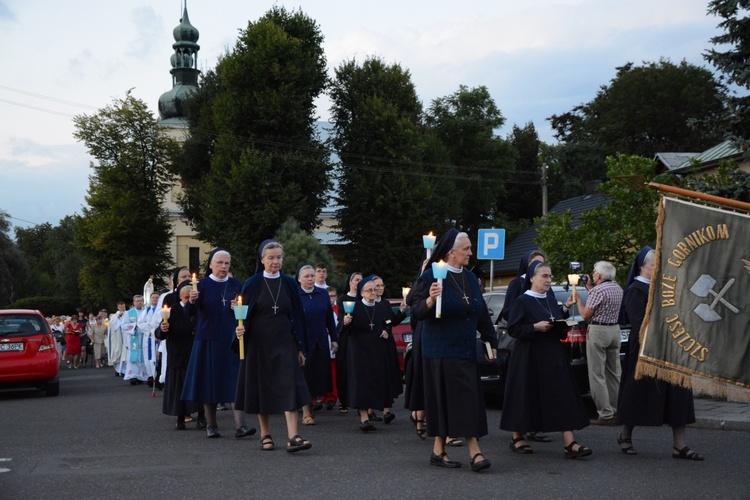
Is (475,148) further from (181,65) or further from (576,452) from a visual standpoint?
(576,452)

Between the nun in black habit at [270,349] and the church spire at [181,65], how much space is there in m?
73.1

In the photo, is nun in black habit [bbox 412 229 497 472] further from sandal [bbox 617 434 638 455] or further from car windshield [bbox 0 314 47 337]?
car windshield [bbox 0 314 47 337]

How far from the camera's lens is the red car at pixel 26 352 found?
63.1 ft

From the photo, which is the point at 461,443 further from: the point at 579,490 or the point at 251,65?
the point at 251,65

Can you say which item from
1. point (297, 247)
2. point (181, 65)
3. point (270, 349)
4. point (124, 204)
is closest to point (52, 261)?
point (181, 65)

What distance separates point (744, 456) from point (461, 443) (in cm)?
283

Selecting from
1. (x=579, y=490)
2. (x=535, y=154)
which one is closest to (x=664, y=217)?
(x=579, y=490)

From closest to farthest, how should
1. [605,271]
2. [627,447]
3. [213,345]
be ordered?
[627,447] < [213,345] < [605,271]

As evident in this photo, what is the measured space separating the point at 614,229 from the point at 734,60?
5754mm

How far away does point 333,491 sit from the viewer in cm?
781

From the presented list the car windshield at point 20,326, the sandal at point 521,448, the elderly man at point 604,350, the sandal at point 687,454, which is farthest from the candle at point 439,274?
the car windshield at point 20,326

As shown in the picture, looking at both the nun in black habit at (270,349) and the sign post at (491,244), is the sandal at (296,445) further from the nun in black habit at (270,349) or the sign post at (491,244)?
the sign post at (491,244)

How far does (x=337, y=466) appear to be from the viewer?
916 centimetres

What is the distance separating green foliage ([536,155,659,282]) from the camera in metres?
21.7
